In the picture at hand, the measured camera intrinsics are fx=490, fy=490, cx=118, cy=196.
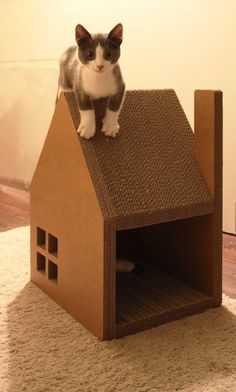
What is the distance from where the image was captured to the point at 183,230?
5.22ft

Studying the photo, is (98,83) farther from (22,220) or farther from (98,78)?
(22,220)

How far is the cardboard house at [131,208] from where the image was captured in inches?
51.8

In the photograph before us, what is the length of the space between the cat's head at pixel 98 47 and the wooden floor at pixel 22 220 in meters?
0.86

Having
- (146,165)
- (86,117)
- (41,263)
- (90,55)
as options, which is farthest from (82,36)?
(41,263)

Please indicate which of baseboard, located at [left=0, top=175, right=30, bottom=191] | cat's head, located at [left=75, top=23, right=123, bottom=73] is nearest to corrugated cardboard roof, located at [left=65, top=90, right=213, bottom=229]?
cat's head, located at [left=75, top=23, right=123, bottom=73]

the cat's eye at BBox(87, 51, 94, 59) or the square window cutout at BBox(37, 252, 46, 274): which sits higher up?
the cat's eye at BBox(87, 51, 94, 59)

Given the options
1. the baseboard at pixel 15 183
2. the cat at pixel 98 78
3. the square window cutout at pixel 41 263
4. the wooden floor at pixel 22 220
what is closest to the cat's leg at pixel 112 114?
the cat at pixel 98 78

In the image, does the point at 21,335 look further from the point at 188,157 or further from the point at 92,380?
the point at 188,157

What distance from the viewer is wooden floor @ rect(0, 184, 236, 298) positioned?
1.78m

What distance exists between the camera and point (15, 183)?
3277 millimetres

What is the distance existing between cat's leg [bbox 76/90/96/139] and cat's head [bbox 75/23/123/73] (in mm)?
85

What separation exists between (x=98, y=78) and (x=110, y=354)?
29.2 inches

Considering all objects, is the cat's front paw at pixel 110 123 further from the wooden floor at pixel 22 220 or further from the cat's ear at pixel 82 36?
the wooden floor at pixel 22 220

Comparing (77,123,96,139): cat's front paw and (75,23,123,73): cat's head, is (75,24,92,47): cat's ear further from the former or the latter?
(77,123,96,139): cat's front paw
